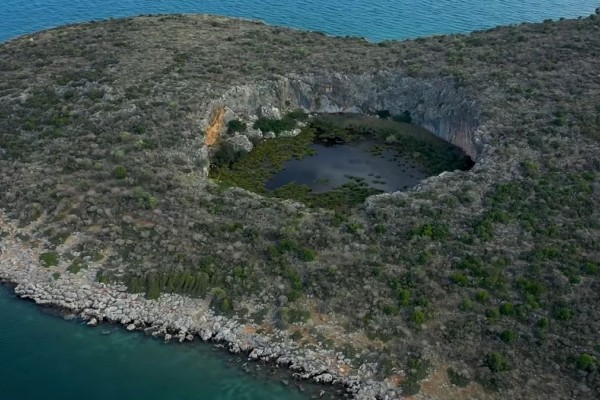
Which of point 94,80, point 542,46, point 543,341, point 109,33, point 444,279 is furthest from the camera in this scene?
point 109,33

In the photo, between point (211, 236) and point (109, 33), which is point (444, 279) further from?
point (109, 33)

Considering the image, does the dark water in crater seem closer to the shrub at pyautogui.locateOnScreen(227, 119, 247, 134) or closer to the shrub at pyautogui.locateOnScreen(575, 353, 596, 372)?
the shrub at pyautogui.locateOnScreen(227, 119, 247, 134)

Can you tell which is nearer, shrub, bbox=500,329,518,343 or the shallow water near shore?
the shallow water near shore

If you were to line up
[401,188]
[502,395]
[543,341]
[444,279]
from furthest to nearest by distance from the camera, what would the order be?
[401,188]
[444,279]
[543,341]
[502,395]

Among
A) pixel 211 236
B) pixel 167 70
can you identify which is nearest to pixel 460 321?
pixel 211 236

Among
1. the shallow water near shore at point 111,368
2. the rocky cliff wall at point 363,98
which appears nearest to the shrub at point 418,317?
the shallow water near shore at point 111,368

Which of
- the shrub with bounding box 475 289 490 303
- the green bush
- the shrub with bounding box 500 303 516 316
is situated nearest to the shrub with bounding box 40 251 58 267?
the green bush

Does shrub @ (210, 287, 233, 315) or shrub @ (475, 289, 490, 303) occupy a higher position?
shrub @ (475, 289, 490, 303)

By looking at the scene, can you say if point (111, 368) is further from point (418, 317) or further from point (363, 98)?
point (363, 98)
